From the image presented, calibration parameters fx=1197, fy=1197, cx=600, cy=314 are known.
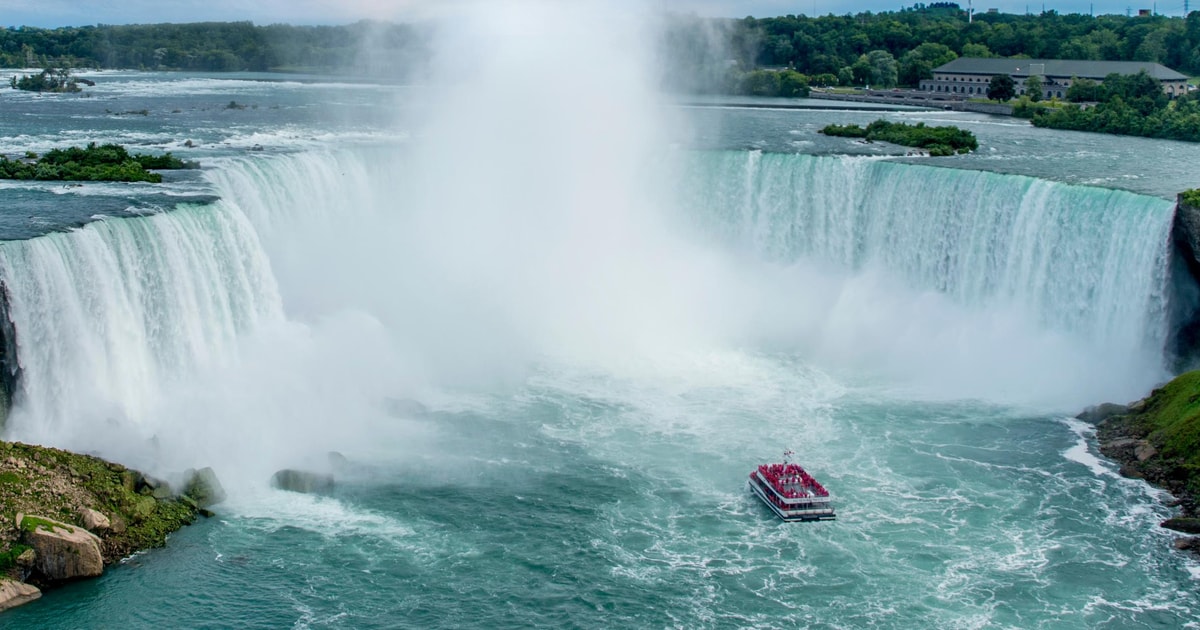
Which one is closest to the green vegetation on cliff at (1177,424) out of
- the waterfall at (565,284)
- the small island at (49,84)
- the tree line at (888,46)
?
the waterfall at (565,284)

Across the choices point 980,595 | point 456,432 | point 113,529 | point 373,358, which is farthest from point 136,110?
point 980,595

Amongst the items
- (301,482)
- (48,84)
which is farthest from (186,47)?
(301,482)

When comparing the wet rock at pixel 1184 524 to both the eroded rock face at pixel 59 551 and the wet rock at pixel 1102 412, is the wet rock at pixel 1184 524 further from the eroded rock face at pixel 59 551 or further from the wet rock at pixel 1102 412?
the eroded rock face at pixel 59 551

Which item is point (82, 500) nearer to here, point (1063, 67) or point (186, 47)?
point (1063, 67)

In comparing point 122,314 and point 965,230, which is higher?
point 965,230

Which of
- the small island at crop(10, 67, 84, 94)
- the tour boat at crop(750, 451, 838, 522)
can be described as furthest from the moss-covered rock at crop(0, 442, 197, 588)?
the small island at crop(10, 67, 84, 94)

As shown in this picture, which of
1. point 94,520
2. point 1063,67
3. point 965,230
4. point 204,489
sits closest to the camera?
point 94,520
